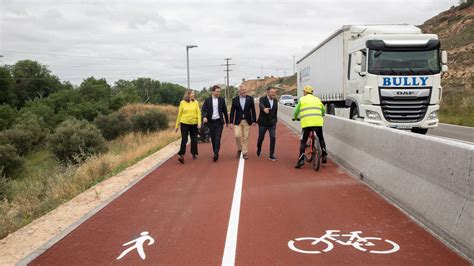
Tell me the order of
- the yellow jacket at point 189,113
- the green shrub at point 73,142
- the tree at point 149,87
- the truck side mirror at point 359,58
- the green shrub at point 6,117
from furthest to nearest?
the tree at point 149,87
the green shrub at point 6,117
the green shrub at point 73,142
the truck side mirror at point 359,58
the yellow jacket at point 189,113

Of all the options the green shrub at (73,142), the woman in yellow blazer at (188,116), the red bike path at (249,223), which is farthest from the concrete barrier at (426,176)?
the green shrub at (73,142)

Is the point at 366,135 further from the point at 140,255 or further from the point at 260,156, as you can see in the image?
the point at 140,255

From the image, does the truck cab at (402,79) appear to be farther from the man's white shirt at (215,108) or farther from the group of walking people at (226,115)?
the man's white shirt at (215,108)

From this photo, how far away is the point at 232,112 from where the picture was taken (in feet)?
40.8

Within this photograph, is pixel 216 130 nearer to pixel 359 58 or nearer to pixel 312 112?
pixel 312 112

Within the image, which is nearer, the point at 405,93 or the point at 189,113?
the point at 189,113

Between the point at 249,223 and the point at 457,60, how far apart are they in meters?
51.1

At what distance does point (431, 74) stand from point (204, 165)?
7.16m

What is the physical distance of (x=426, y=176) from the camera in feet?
20.1

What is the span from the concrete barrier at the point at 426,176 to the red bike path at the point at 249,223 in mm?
184

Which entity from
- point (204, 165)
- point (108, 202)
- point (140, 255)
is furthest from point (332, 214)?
point (204, 165)

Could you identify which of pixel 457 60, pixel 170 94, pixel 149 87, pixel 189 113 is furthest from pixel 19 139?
pixel 170 94

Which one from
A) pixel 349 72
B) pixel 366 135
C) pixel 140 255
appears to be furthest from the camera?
pixel 349 72

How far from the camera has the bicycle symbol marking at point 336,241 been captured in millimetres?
5133
